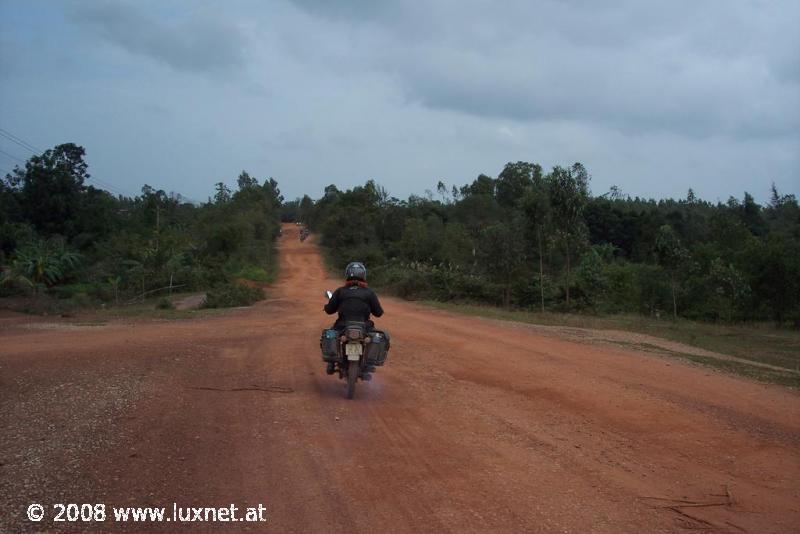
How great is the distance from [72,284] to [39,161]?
43.9 feet

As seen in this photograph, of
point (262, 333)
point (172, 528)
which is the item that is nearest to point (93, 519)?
point (172, 528)

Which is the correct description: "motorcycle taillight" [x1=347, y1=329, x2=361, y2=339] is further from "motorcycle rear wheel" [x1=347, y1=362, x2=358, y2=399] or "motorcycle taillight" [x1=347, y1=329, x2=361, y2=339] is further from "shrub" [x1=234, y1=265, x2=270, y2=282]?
"shrub" [x1=234, y1=265, x2=270, y2=282]

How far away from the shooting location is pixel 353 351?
7469mm

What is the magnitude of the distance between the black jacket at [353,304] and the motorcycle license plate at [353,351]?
0.45 meters

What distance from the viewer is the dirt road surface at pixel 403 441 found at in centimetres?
434

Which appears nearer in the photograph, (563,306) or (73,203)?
(563,306)

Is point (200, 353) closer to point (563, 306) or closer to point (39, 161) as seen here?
point (563, 306)

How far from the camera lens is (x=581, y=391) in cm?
840

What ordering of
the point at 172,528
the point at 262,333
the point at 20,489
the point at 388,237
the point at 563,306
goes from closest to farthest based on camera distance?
1. the point at 172,528
2. the point at 20,489
3. the point at 262,333
4. the point at 563,306
5. the point at 388,237

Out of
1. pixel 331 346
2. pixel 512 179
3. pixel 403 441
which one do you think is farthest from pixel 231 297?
pixel 512 179

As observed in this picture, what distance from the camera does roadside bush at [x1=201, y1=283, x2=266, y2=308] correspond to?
22469 mm

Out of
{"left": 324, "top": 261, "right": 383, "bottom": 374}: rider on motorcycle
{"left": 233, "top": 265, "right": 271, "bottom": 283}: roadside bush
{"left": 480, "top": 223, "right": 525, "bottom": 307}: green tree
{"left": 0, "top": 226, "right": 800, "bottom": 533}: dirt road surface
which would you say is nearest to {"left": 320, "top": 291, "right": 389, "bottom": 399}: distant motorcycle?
{"left": 324, "top": 261, "right": 383, "bottom": 374}: rider on motorcycle

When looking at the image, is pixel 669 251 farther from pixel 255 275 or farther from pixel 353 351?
pixel 255 275

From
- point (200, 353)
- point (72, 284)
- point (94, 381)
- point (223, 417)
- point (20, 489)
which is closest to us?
point (20, 489)
